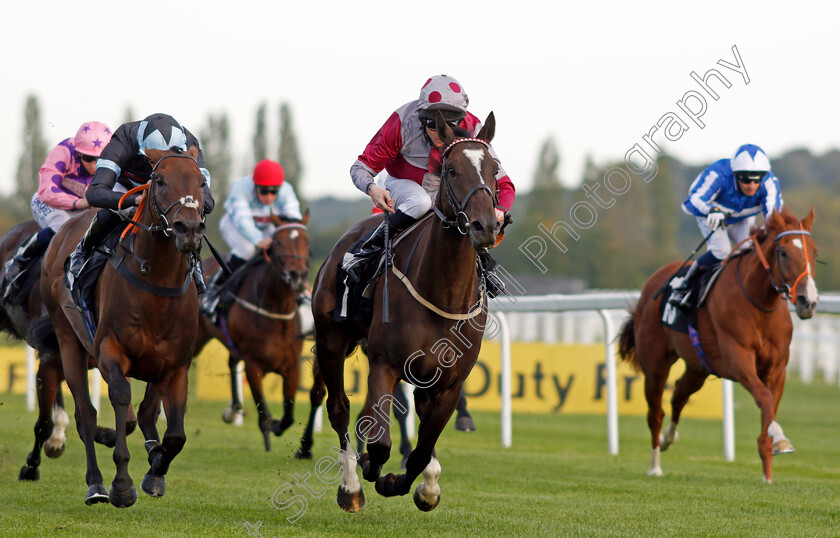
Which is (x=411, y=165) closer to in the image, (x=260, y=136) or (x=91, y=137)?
(x=91, y=137)

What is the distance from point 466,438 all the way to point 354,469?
17.9 feet

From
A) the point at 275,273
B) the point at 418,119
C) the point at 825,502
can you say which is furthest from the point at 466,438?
the point at 418,119

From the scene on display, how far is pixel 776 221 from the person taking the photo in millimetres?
7711

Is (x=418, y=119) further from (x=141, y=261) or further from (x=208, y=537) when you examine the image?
(x=208, y=537)

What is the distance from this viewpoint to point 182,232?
4.93 metres

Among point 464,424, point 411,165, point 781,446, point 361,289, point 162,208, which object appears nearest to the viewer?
point 162,208

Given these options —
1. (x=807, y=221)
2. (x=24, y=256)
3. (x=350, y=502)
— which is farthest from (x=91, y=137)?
(x=807, y=221)

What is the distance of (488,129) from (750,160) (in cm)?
397

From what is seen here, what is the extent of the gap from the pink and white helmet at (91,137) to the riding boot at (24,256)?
68 centimetres

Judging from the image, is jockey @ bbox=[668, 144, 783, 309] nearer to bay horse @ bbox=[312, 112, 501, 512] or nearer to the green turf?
the green turf

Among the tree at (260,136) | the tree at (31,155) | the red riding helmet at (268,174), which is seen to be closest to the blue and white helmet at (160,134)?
the red riding helmet at (268,174)

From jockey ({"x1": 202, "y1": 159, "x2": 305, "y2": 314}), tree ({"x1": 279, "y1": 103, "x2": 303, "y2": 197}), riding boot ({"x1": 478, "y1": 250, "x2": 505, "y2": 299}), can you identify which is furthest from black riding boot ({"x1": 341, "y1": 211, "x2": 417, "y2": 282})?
tree ({"x1": 279, "y1": 103, "x2": 303, "y2": 197})

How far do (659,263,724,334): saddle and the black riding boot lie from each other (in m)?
3.63

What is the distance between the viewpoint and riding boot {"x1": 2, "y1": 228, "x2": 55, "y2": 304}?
7402 mm
